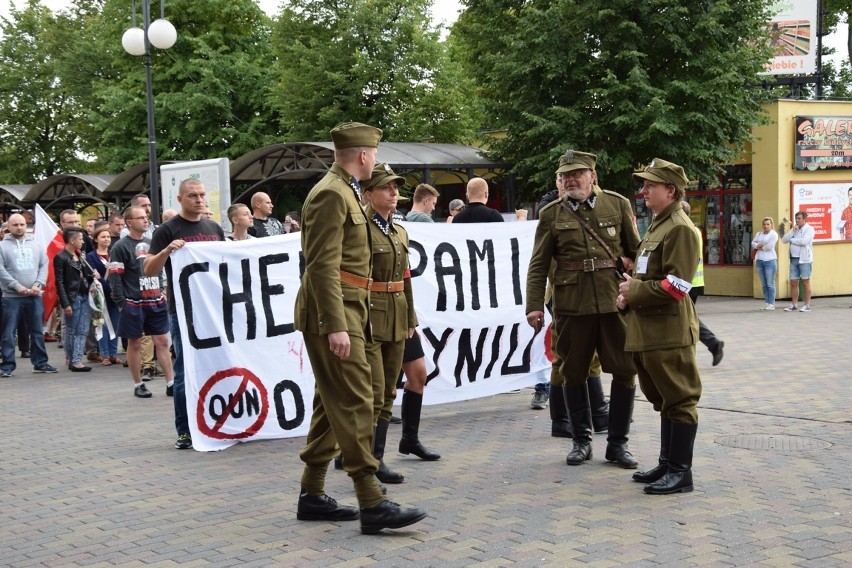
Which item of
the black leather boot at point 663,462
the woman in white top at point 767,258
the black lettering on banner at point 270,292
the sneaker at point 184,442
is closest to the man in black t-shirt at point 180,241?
the sneaker at point 184,442

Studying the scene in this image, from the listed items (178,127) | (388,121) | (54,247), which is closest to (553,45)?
(388,121)

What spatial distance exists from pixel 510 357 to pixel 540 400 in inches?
18.6

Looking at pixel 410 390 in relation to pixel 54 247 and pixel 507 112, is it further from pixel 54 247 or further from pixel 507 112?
pixel 507 112

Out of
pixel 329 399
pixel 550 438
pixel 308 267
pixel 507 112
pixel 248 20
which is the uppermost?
pixel 248 20

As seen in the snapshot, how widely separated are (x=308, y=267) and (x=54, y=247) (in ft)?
37.7

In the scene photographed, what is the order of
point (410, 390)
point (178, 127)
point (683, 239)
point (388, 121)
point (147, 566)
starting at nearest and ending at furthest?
point (147, 566)
point (683, 239)
point (410, 390)
point (388, 121)
point (178, 127)

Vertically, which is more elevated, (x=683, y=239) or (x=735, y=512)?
(x=683, y=239)

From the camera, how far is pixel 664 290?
6.24 m

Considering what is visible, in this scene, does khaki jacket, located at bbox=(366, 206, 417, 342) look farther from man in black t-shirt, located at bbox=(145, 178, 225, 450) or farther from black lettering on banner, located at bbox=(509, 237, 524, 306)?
black lettering on banner, located at bbox=(509, 237, 524, 306)

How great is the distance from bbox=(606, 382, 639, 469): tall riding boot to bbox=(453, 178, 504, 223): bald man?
10.5ft

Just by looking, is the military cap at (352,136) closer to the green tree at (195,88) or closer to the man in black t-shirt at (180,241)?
the man in black t-shirt at (180,241)

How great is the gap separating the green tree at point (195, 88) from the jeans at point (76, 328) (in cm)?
2162

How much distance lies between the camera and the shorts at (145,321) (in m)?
11.1

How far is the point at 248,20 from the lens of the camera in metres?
40.1
